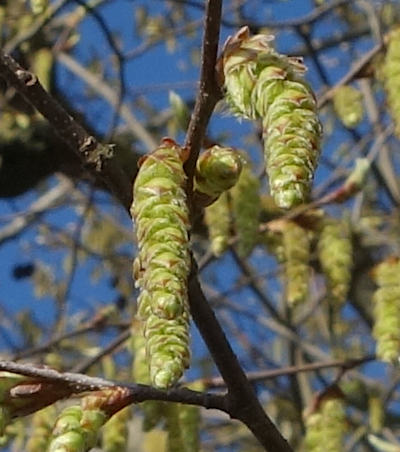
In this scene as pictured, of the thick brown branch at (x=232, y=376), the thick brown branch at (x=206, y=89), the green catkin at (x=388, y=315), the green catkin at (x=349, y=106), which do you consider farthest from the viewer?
the green catkin at (x=349, y=106)

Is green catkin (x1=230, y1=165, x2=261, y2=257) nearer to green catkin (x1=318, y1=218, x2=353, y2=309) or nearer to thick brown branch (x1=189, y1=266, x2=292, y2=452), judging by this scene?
green catkin (x1=318, y1=218, x2=353, y2=309)

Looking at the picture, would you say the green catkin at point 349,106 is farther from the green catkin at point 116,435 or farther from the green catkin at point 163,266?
the green catkin at point 163,266

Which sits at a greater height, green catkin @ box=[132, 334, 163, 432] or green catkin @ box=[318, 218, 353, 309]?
green catkin @ box=[318, 218, 353, 309]

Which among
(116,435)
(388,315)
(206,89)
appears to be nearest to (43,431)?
(116,435)

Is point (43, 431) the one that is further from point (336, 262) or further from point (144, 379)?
point (336, 262)

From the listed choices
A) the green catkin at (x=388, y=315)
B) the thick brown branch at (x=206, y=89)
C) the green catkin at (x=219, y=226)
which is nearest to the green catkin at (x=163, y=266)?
the thick brown branch at (x=206, y=89)

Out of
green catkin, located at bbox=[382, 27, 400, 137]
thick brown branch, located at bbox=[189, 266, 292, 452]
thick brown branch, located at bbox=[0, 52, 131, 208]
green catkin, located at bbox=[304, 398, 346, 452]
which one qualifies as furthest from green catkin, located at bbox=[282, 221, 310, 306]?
thick brown branch, located at bbox=[0, 52, 131, 208]
